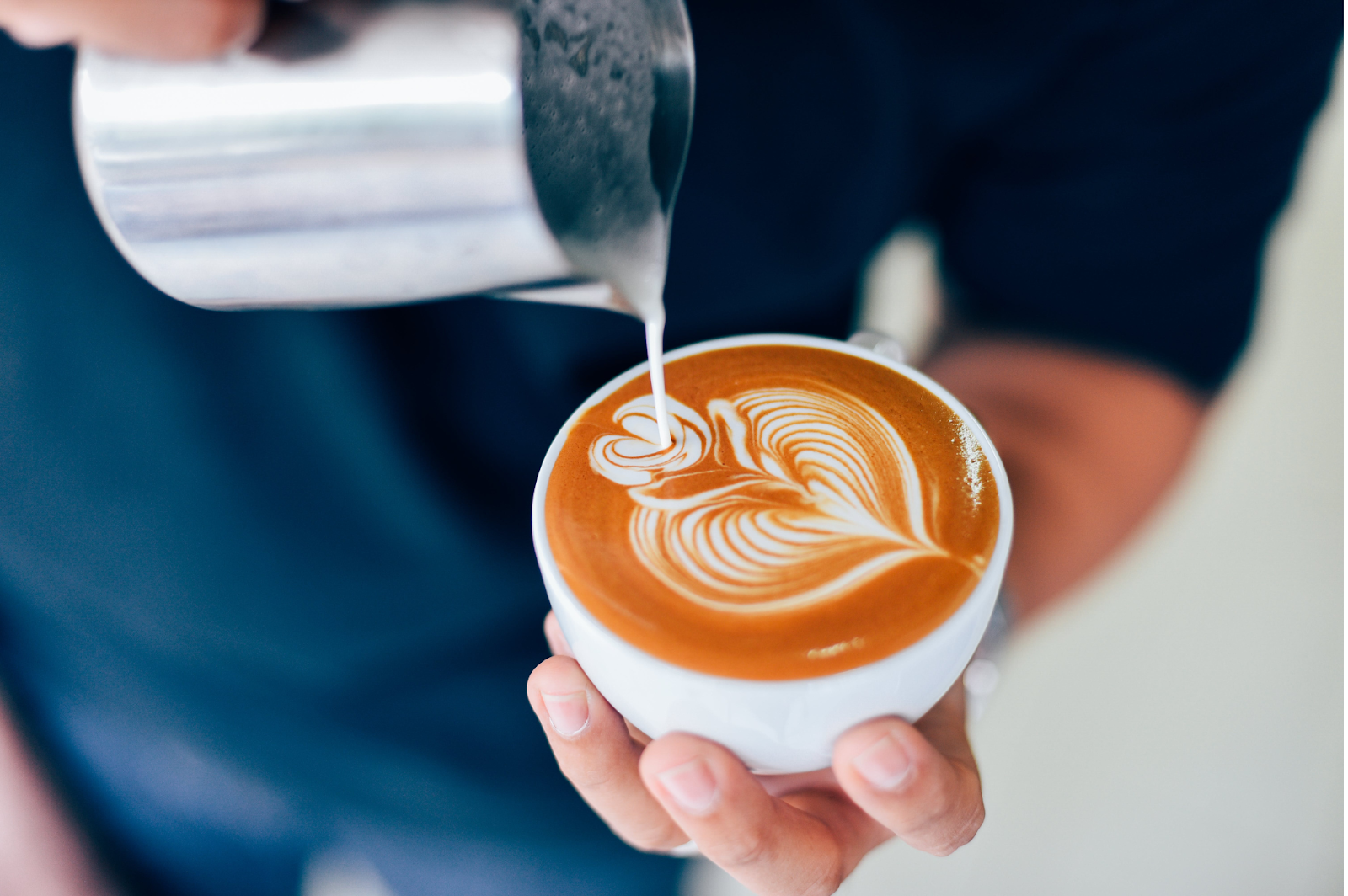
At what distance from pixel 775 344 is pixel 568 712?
0.42 meters

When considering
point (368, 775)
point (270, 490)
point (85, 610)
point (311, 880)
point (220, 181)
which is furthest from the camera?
point (311, 880)

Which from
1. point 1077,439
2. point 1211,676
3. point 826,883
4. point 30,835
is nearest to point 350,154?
point 826,883

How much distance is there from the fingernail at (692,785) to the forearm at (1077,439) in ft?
2.16

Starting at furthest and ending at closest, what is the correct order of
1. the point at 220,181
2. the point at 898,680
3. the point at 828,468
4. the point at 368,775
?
the point at 368,775 → the point at 828,468 → the point at 898,680 → the point at 220,181

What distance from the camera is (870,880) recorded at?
1.88 m

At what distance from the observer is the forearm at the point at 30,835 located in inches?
43.4

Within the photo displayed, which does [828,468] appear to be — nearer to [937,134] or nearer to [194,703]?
[937,134]

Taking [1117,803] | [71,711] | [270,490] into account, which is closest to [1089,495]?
[270,490]

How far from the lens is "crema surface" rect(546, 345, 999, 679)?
584mm

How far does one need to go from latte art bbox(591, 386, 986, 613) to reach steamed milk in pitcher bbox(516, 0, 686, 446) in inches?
3.9

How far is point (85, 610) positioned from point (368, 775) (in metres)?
0.44

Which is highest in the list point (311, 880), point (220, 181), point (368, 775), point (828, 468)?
point (220, 181)

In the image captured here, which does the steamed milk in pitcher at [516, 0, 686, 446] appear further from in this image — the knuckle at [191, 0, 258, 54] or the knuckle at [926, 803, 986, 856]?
the knuckle at [926, 803, 986, 856]

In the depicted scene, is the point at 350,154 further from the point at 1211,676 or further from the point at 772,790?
the point at 1211,676
